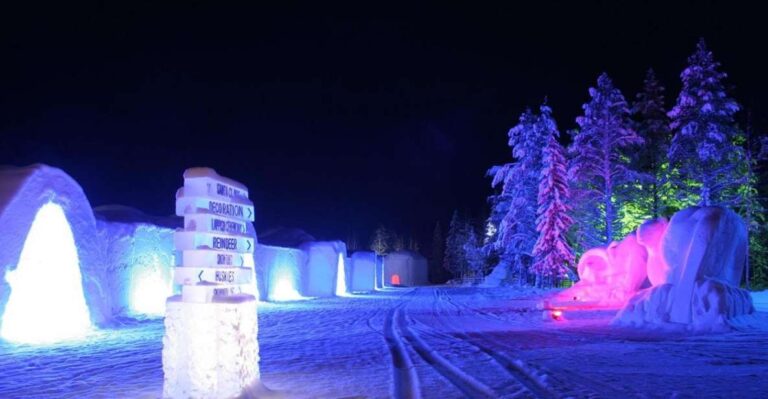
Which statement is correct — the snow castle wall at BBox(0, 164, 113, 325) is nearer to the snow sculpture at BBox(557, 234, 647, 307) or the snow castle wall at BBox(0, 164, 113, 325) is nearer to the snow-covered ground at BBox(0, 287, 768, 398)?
the snow-covered ground at BBox(0, 287, 768, 398)

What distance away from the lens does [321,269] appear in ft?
123

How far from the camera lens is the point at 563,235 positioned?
3672 centimetres

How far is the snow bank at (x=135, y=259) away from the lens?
18016 mm

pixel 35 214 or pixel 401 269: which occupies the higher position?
pixel 35 214

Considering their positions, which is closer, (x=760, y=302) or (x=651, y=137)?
(x=760, y=302)

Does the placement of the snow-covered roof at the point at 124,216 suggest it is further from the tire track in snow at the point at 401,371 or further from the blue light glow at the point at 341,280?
the blue light glow at the point at 341,280

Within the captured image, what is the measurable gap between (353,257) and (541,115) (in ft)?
67.3

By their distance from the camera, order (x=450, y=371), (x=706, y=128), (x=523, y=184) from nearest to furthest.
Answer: (x=450, y=371), (x=706, y=128), (x=523, y=184)

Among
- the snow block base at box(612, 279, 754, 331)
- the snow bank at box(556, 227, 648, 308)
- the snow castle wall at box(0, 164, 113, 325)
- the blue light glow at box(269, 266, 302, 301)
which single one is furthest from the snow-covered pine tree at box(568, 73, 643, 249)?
the snow castle wall at box(0, 164, 113, 325)

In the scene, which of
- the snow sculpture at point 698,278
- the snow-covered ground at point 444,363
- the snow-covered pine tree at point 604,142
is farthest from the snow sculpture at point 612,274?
the snow-covered pine tree at point 604,142

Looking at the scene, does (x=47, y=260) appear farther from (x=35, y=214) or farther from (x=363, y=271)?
(x=363, y=271)

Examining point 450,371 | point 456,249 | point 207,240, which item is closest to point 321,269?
point 450,371

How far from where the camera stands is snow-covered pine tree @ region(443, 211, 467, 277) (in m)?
77.9

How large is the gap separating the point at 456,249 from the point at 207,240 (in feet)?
241
